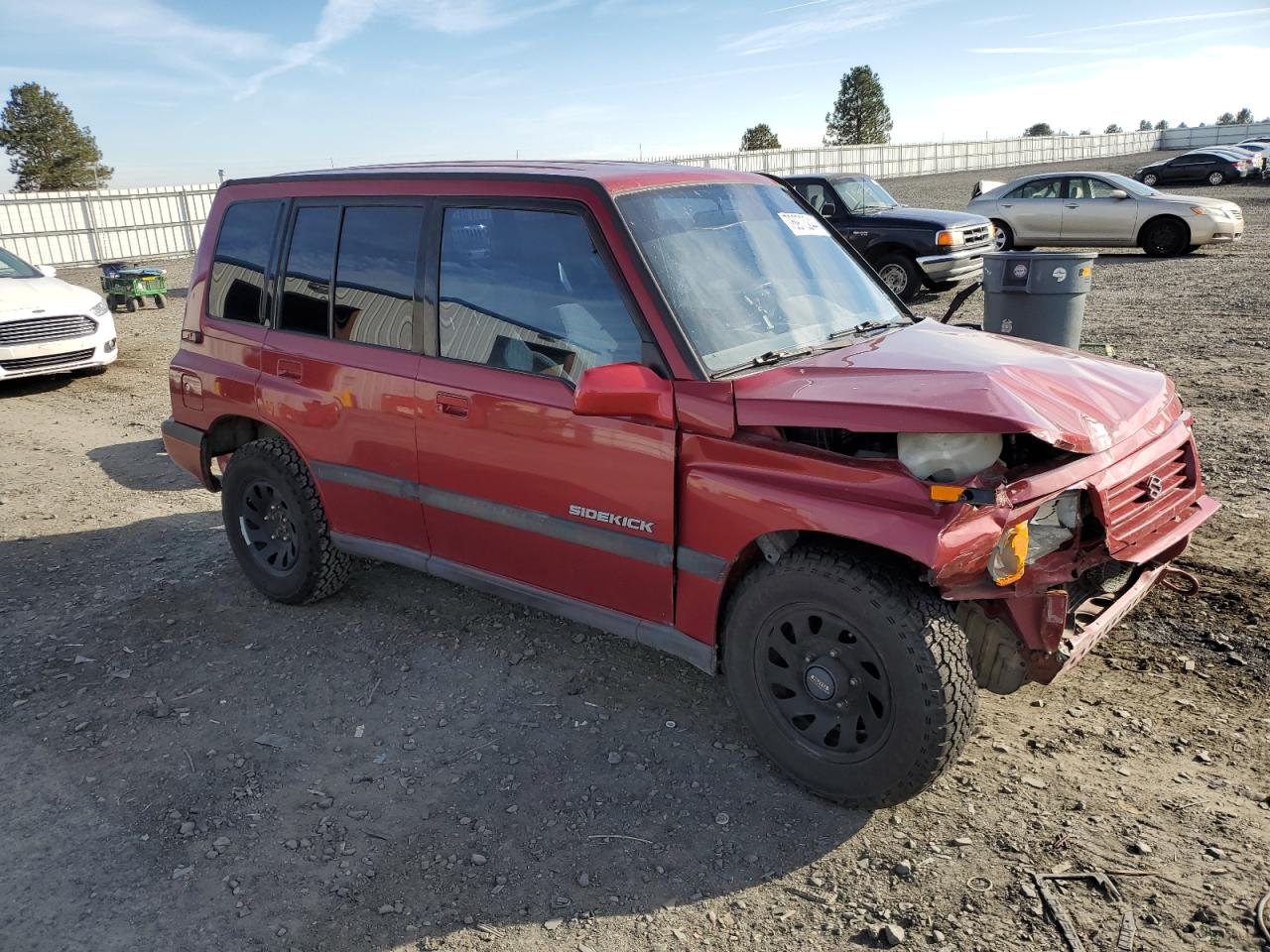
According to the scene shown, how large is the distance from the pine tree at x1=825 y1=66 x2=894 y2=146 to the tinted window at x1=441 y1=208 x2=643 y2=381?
7872 centimetres

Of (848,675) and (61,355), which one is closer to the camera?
(848,675)

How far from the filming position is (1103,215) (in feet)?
54.5

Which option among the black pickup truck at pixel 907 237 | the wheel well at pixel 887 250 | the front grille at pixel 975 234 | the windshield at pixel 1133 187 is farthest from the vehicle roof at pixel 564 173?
the windshield at pixel 1133 187

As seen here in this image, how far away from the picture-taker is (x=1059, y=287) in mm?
5641

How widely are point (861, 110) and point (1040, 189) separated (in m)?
66.5

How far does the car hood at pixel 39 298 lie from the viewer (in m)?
10.0

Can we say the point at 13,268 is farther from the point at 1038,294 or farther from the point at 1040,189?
the point at 1040,189

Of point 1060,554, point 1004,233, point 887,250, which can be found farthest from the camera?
point 1004,233

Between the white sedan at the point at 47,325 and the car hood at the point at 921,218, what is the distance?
10.00 m

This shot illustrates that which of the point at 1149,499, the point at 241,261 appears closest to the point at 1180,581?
the point at 1149,499

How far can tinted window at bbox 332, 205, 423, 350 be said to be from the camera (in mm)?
3896

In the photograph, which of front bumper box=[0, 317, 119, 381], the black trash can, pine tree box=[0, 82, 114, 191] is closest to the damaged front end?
the black trash can

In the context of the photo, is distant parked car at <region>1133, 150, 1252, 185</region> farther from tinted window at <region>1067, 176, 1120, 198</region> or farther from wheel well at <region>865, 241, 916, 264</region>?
wheel well at <region>865, 241, 916, 264</region>

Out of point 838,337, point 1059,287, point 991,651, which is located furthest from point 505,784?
point 1059,287
